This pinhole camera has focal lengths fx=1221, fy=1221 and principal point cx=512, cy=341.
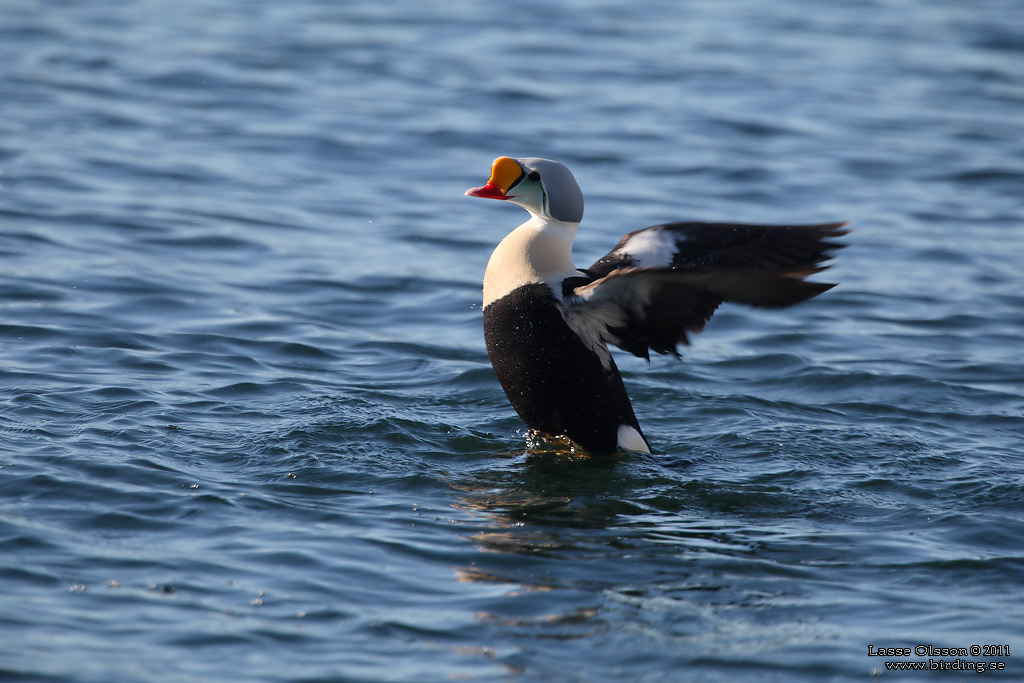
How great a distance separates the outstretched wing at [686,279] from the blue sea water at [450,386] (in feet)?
2.15

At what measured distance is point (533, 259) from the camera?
4758mm

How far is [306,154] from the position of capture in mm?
9914

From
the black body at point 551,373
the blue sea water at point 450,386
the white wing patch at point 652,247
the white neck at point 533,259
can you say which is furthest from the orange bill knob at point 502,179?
the blue sea water at point 450,386

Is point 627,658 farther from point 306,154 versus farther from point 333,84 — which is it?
point 333,84

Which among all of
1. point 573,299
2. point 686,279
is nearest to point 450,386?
point 573,299

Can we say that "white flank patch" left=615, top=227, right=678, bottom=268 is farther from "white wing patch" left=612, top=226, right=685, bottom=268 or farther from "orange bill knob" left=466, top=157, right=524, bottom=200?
"orange bill knob" left=466, top=157, right=524, bottom=200

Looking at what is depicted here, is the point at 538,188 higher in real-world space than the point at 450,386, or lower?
higher

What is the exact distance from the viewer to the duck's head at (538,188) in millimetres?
4805

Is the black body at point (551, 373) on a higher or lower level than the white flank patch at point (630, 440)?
higher

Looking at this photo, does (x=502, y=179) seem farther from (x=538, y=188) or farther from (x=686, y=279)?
(x=686, y=279)

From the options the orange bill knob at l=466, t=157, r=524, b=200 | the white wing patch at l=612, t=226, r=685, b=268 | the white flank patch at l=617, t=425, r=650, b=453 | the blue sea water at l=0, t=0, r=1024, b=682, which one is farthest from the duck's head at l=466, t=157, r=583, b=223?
the blue sea water at l=0, t=0, r=1024, b=682

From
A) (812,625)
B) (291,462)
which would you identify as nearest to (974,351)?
(812,625)

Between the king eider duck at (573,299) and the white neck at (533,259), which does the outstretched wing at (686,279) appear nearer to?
the king eider duck at (573,299)

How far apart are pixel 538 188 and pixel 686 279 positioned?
0.97m
